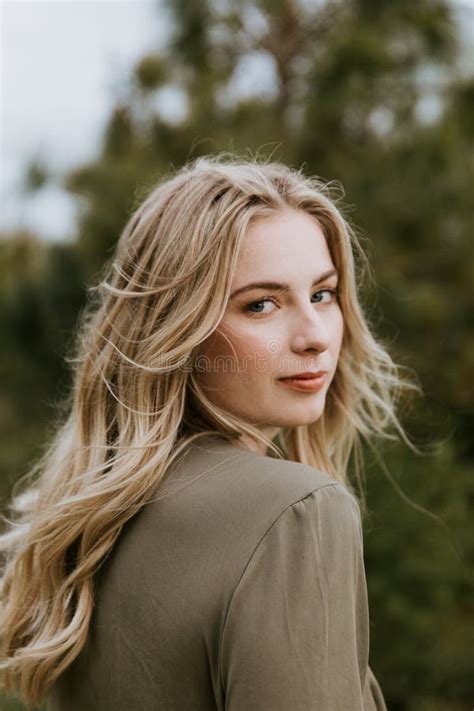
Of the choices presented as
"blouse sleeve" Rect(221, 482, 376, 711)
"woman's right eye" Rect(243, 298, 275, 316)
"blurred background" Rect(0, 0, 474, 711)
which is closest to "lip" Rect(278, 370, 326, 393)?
"woman's right eye" Rect(243, 298, 275, 316)

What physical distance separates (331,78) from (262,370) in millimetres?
3704

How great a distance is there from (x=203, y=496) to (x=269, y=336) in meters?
0.36

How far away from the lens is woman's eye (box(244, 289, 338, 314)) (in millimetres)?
1467

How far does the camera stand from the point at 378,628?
3.70 m

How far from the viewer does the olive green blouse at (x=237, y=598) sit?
3.54 feet

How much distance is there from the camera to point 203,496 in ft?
3.99

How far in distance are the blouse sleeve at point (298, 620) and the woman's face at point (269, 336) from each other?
0.35m

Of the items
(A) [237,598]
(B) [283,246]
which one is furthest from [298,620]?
(B) [283,246]

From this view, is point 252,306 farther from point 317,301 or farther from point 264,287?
point 317,301

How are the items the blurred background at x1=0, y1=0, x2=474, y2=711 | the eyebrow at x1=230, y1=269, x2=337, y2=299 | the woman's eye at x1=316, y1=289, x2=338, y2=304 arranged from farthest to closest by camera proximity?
the blurred background at x1=0, y1=0, x2=474, y2=711 < the woman's eye at x1=316, y1=289, x2=338, y2=304 < the eyebrow at x1=230, y1=269, x2=337, y2=299

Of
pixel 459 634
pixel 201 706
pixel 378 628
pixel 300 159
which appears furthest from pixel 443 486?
pixel 201 706

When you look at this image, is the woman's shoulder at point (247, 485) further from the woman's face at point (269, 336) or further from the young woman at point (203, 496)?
the woman's face at point (269, 336)

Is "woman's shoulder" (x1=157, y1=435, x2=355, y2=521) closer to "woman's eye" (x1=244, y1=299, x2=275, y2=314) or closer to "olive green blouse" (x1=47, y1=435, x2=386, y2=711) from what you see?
"olive green blouse" (x1=47, y1=435, x2=386, y2=711)

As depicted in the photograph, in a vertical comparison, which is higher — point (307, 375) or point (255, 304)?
point (255, 304)
